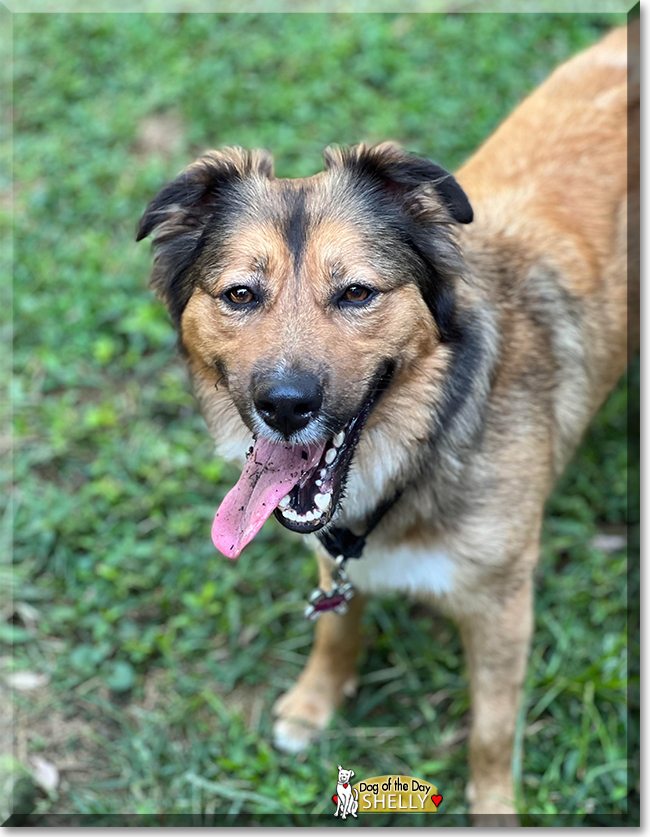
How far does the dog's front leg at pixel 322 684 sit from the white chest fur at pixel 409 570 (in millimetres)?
502

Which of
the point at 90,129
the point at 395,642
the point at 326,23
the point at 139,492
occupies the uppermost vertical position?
the point at 326,23

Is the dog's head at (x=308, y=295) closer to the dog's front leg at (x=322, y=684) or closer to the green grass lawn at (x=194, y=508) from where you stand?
the dog's front leg at (x=322, y=684)

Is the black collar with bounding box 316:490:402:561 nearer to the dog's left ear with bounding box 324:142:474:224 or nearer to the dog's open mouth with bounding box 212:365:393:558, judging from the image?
the dog's open mouth with bounding box 212:365:393:558

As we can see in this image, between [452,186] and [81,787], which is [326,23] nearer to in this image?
[452,186]

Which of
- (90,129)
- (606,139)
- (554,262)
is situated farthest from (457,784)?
(90,129)

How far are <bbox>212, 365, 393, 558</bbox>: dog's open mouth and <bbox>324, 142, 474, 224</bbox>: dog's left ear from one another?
1.99 feet

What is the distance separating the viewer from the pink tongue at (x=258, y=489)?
8.94 ft

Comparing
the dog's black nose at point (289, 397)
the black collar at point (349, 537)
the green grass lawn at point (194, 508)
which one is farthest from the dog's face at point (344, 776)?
the dog's black nose at point (289, 397)

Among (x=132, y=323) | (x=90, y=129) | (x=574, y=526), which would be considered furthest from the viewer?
(x=90, y=129)

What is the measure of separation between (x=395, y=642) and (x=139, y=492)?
1.70m

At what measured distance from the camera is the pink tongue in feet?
8.94

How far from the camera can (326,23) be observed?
253 inches

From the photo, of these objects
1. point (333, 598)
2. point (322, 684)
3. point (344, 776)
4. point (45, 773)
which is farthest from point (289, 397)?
point (45, 773)

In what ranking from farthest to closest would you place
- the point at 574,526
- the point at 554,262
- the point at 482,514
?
the point at 574,526 → the point at 554,262 → the point at 482,514
